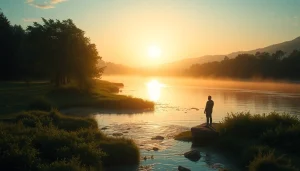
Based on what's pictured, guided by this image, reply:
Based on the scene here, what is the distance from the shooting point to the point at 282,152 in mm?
26469

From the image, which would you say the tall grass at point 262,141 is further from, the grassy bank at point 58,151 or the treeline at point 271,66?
the treeline at point 271,66

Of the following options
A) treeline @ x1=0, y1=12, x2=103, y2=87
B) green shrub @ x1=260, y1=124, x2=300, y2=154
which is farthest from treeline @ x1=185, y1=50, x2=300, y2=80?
green shrub @ x1=260, y1=124, x2=300, y2=154

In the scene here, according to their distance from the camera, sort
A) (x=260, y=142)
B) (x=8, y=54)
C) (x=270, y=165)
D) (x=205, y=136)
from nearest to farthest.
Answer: (x=270, y=165), (x=260, y=142), (x=205, y=136), (x=8, y=54)

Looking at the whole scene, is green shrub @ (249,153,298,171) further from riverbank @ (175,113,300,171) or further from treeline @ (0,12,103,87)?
treeline @ (0,12,103,87)

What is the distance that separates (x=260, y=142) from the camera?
28797 mm

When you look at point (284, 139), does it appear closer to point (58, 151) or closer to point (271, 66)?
point (58, 151)

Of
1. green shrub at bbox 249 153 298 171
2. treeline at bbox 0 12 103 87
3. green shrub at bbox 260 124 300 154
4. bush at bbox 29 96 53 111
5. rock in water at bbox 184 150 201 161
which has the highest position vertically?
treeline at bbox 0 12 103 87

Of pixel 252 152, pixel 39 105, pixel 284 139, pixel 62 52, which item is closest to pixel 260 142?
pixel 284 139

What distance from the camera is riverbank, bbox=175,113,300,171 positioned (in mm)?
22469

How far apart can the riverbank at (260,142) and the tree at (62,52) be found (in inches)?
2004

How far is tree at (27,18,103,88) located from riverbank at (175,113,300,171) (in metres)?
50.9

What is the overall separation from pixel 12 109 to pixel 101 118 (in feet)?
43.6

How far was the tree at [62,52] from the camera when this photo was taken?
81.2m

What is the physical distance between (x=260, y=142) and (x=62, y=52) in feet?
208
